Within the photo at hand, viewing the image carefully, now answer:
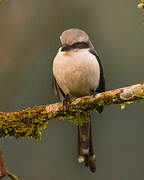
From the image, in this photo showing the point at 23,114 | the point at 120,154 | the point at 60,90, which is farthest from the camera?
the point at 120,154

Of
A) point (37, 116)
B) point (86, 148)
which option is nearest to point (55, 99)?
point (86, 148)

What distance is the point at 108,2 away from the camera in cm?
938

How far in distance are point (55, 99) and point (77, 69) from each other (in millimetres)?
3597

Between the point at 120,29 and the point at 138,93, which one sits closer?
the point at 138,93

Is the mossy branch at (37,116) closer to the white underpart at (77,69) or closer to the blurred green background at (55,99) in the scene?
the white underpart at (77,69)

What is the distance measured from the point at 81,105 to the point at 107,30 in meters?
4.94

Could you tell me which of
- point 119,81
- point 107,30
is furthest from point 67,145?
point 107,30

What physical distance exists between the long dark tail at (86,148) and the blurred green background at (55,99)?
2.42m

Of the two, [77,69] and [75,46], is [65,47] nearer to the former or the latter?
[75,46]

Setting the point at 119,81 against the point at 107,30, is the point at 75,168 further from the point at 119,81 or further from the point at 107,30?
the point at 107,30

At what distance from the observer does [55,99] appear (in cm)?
835

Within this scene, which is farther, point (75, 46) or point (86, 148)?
point (86, 148)

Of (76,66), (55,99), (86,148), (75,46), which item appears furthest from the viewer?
(55,99)

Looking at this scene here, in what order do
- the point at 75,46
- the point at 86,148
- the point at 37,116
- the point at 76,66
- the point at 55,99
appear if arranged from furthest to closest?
1. the point at 55,99
2. the point at 86,148
3. the point at 75,46
4. the point at 76,66
5. the point at 37,116
